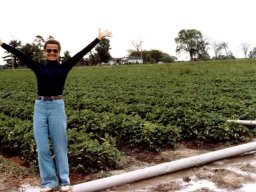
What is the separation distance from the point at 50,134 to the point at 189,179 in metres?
2.19

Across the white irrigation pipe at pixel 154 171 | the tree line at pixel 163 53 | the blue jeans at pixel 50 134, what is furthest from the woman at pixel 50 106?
the tree line at pixel 163 53

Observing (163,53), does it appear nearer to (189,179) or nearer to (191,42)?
(191,42)

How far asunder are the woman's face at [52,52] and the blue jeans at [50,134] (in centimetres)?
53

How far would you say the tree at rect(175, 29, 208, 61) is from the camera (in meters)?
110

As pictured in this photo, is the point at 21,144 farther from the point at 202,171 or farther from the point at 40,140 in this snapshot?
the point at 202,171

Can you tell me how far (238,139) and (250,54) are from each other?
122 metres

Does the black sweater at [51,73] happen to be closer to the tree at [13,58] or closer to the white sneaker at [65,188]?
the white sneaker at [65,188]

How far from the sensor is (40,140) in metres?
4.89

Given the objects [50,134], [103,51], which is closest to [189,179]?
[50,134]

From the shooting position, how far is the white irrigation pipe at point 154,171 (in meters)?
5.25

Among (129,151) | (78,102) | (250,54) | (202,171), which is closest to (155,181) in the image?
(202,171)

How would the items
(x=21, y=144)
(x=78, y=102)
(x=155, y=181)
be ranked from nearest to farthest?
(x=155, y=181), (x=21, y=144), (x=78, y=102)

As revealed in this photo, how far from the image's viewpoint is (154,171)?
5824 mm

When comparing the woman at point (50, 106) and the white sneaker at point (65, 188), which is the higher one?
the woman at point (50, 106)
